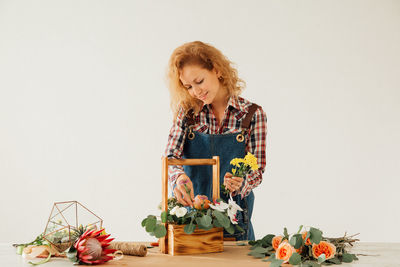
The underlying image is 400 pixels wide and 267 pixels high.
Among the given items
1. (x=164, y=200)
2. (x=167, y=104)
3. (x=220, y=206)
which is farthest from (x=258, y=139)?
(x=167, y=104)

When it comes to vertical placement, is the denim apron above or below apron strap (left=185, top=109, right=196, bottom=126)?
below

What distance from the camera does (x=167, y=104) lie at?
455 cm

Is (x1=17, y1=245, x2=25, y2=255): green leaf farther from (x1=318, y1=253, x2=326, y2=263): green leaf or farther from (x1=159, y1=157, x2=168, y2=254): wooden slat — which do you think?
(x1=318, y1=253, x2=326, y2=263): green leaf

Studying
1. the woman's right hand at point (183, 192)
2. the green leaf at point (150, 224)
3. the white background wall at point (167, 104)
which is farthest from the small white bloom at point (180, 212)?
the white background wall at point (167, 104)

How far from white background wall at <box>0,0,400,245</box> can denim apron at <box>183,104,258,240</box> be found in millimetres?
2048

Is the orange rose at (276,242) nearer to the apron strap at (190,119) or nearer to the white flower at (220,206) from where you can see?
the white flower at (220,206)

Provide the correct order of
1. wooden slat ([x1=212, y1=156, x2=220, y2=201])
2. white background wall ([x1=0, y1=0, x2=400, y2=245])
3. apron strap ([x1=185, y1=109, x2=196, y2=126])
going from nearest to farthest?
wooden slat ([x1=212, y1=156, x2=220, y2=201]), apron strap ([x1=185, y1=109, x2=196, y2=126]), white background wall ([x1=0, y1=0, x2=400, y2=245])

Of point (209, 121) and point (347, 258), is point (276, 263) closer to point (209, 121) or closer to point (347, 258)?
point (347, 258)

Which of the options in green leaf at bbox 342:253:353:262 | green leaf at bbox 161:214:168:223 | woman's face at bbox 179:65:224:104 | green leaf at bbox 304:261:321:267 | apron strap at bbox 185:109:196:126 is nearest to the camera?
green leaf at bbox 304:261:321:267

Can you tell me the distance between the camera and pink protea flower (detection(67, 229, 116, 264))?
1587 millimetres

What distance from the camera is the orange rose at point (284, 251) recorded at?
1.57 m

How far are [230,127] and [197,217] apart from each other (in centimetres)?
85

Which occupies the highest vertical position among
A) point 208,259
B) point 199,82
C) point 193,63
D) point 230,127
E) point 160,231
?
point 193,63

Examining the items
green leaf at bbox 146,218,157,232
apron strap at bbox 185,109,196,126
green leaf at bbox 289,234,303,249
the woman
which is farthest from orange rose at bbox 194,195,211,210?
apron strap at bbox 185,109,196,126
